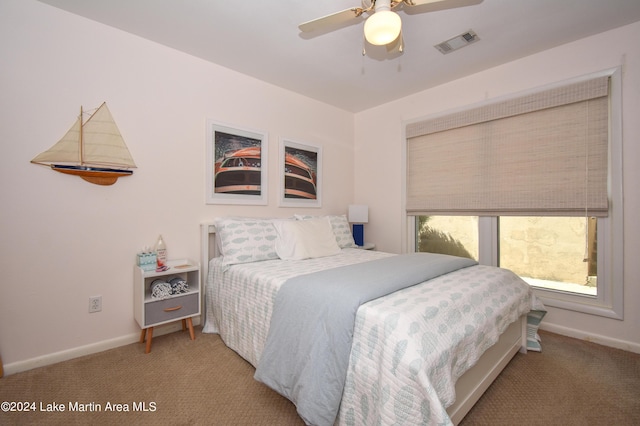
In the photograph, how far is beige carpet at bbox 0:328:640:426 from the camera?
58.0 inches

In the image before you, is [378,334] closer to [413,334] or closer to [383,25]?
[413,334]

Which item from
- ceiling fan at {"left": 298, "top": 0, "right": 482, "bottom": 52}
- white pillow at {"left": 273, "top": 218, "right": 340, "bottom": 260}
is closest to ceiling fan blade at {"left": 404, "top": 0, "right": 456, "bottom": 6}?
ceiling fan at {"left": 298, "top": 0, "right": 482, "bottom": 52}

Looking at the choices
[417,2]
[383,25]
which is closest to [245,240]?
[383,25]

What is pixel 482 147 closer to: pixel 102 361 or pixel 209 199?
pixel 209 199

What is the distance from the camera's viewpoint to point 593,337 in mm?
2318

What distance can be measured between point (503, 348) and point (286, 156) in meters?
2.68

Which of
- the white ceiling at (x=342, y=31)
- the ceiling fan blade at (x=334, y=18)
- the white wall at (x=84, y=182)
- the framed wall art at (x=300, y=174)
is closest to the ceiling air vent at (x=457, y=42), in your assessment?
Answer: the white ceiling at (x=342, y=31)

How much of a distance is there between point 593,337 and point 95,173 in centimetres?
414

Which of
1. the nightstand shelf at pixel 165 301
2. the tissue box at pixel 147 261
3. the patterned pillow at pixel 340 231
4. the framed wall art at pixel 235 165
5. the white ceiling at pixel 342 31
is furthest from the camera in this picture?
the patterned pillow at pixel 340 231

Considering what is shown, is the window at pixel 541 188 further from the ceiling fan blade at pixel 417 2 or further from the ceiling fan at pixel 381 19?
the ceiling fan blade at pixel 417 2

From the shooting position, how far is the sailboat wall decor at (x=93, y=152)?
197 centimetres

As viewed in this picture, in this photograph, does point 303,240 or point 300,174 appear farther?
point 300,174

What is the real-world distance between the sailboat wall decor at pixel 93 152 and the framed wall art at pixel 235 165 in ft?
2.28

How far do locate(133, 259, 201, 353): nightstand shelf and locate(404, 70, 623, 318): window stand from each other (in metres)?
2.58
